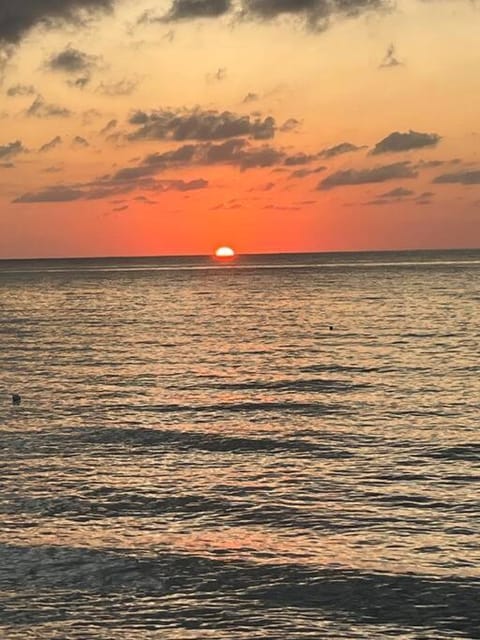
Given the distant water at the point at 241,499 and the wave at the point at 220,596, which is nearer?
the wave at the point at 220,596

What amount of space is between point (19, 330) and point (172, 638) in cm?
7647

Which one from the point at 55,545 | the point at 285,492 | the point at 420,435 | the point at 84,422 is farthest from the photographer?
the point at 84,422

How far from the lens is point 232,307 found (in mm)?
134625

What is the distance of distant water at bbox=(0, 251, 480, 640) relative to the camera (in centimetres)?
1808

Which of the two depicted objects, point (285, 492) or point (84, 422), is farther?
point (84, 422)

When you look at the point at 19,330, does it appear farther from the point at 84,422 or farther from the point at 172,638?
the point at 172,638

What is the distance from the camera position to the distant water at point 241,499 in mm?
18078

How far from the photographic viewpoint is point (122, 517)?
24547 millimetres

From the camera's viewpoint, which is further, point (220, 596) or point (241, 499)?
point (241, 499)

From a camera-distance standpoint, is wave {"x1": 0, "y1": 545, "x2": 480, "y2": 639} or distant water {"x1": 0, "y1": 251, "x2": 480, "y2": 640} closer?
wave {"x1": 0, "y1": 545, "x2": 480, "y2": 639}

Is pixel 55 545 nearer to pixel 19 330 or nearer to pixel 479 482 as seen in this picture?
pixel 479 482

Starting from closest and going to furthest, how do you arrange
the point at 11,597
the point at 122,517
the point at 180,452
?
the point at 11,597
the point at 122,517
the point at 180,452

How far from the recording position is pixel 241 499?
26219 millimetres

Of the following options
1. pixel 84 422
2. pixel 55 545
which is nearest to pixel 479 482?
pixel 55 545
